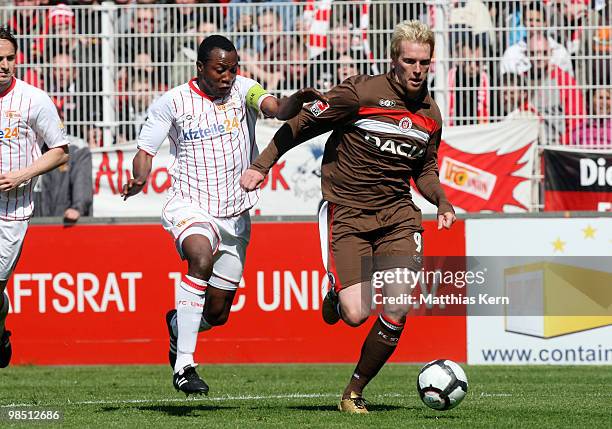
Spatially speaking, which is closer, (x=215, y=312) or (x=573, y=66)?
(x=215, y=312)

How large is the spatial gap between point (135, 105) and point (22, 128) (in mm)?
5453

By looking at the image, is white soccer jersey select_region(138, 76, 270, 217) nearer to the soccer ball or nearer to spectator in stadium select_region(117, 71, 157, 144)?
the soccer ball

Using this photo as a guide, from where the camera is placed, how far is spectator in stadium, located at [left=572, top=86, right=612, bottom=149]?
14836 millimetres

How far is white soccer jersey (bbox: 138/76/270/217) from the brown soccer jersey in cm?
69

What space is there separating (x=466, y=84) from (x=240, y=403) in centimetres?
635

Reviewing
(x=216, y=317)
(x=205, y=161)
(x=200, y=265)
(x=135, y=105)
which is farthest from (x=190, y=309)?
(x=135, y=105)

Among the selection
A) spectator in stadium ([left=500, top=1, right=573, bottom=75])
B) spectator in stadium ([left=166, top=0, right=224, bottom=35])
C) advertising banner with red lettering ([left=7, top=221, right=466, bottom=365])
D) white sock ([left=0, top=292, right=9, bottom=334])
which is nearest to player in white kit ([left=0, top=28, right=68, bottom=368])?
white sock ([left=0, top=292, right=9, bottom=334])

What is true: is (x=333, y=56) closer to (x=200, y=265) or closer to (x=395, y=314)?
(x=200, y=265)

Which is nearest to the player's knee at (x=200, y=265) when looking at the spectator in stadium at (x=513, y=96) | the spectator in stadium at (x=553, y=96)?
the spectator in stadium at (x=513, y=96)

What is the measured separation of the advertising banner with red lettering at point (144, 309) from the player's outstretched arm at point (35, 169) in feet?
14.4

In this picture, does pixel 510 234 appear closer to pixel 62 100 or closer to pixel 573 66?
pixel 573 66

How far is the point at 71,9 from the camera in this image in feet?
49.6

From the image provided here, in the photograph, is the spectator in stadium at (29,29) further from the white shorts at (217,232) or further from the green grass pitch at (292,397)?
the white shorts at (217,232)

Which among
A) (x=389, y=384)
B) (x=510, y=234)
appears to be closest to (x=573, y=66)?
(x=510, y=234)
